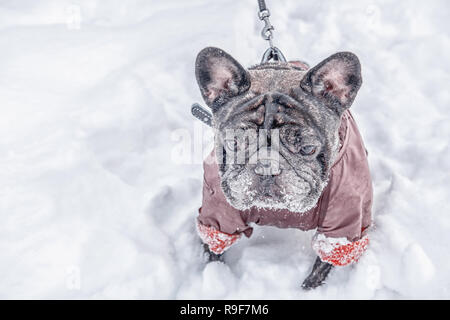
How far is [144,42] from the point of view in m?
4.39

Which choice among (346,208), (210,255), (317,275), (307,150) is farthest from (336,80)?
(210,255)

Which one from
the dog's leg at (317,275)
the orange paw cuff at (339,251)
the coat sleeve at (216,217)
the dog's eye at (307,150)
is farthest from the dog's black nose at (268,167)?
the dog's leg at (317,275)

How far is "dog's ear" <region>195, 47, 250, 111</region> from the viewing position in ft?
7.28

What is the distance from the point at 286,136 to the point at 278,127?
0.21ft

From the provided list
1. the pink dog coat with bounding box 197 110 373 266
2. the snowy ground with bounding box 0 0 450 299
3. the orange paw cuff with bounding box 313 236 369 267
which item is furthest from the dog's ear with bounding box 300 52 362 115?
the snowy ground with bounding box 0 0 450 299

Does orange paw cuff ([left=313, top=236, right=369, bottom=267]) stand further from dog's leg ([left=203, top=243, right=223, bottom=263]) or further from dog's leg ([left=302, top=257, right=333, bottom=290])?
dog's leg ([left=203, top=243, right=223, bottom=263])

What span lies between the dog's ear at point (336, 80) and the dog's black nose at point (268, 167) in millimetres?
451

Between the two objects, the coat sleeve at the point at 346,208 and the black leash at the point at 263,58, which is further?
the black leash at the point at 263,58

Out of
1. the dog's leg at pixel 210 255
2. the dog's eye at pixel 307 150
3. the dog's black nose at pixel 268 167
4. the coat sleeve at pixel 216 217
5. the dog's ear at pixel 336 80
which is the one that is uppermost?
the dog's ear at pixel 336 80

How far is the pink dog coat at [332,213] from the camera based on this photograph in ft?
8.16

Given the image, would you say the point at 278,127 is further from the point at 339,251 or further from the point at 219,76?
the point at 339,251

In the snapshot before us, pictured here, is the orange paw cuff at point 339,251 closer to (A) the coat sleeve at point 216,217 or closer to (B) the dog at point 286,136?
(B) the dog at point 286,136

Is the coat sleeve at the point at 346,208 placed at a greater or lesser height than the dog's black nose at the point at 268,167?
lesser

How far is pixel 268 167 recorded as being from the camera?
2.16 meters
